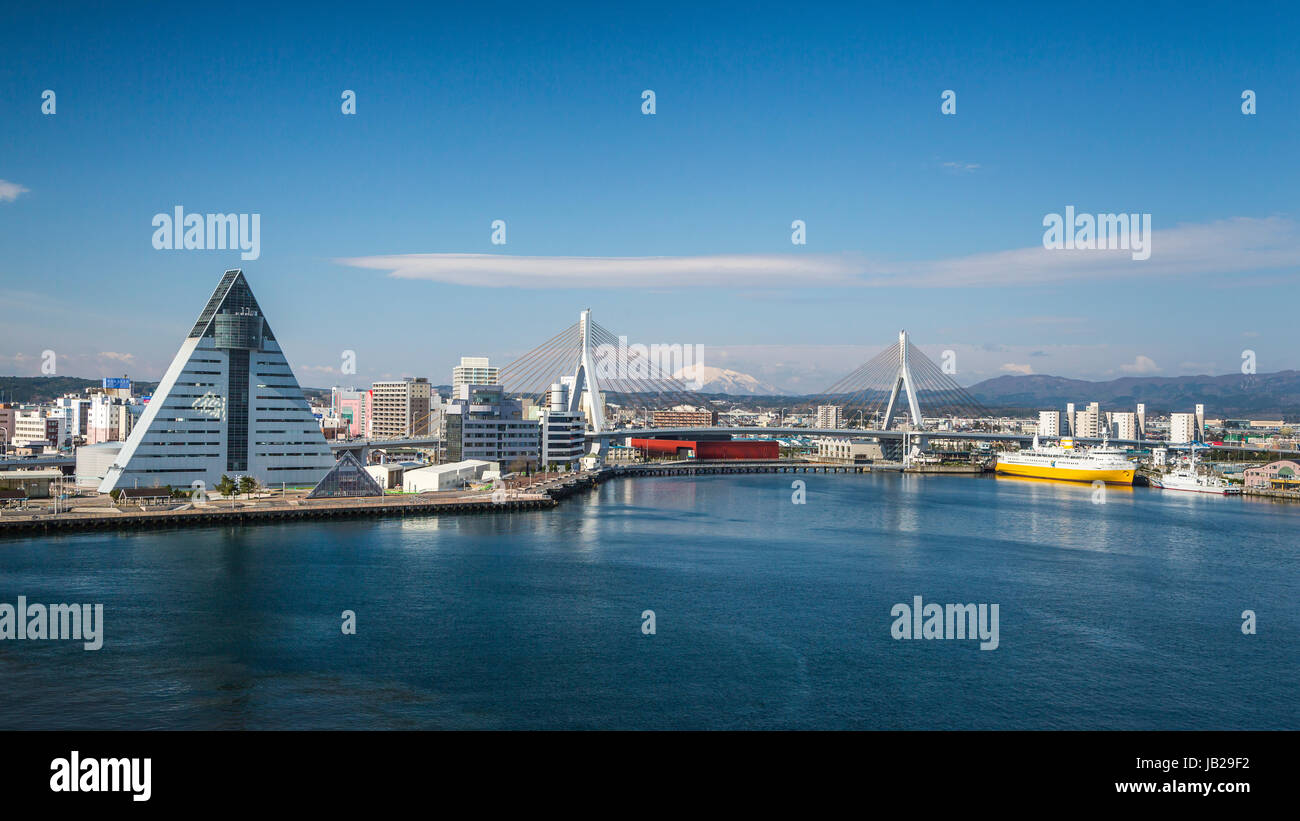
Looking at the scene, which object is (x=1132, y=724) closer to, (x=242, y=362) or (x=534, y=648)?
(x=534, y=648)

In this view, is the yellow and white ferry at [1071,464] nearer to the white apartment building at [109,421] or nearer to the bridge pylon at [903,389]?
the bridge pylon at [903,389]

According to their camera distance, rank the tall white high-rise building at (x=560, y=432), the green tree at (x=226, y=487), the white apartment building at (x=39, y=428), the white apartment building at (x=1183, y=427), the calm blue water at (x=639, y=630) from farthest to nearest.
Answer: the white apartment building at (x=1183, y=427) → the white apartment building at (x=39, y=428) → the tall white high-rise building at (x=560, y=432) → the green tree at (x=226, y=487) → the calm blue water at (x=639, y=630)

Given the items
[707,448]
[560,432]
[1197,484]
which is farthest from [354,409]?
[1197,484]

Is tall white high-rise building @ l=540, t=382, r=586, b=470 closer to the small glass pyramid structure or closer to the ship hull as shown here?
the small glass pyramid structure

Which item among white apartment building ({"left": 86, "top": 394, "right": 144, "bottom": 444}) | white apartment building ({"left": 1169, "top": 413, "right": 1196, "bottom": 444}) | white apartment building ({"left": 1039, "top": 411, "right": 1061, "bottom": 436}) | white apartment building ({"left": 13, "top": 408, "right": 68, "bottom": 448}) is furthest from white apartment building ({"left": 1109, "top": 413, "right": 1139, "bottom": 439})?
white apartment building ({"left": 13, "top": 408, "right": 68, "bottom": 448})

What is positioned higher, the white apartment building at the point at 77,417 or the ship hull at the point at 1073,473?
the white apartment building at the point at 77,417

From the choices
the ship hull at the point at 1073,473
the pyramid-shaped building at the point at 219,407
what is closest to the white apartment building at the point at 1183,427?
the ship hull at the point at 1073,473
